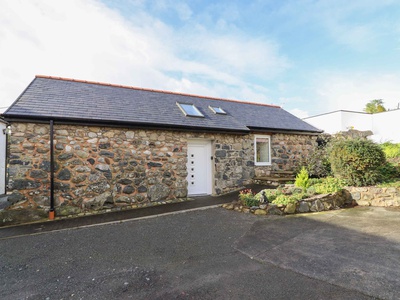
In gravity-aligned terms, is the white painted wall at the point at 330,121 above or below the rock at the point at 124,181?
above

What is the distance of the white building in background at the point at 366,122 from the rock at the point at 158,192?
1751cm

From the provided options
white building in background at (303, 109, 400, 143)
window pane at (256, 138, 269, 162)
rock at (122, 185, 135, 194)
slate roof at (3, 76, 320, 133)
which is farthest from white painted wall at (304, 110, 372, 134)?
rock at (122, 185, 135, 194)

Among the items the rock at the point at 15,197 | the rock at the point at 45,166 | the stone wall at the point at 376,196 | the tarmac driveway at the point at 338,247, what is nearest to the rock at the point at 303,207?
the tarmac driveway at the point at 338,247

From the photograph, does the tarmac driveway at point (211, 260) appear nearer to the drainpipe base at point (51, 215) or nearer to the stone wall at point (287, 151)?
the drainpipe base at point (51, 215)

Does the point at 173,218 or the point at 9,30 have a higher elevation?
the point at 9,30

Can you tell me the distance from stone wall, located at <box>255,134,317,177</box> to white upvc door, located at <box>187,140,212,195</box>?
112 inches

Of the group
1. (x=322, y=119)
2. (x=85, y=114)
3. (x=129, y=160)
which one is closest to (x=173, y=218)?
(x=129, y=160)

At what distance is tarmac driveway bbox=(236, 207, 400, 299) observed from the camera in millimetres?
2969

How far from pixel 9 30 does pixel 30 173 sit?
4.55 m

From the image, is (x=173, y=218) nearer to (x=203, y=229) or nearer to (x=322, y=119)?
(x=203, y=229)

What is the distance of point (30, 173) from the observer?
657 cm

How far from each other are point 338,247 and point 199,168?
19.5ft

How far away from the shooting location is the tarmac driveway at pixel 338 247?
297 cm

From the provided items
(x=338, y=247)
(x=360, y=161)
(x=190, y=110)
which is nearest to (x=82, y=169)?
(x=190, y=110)
